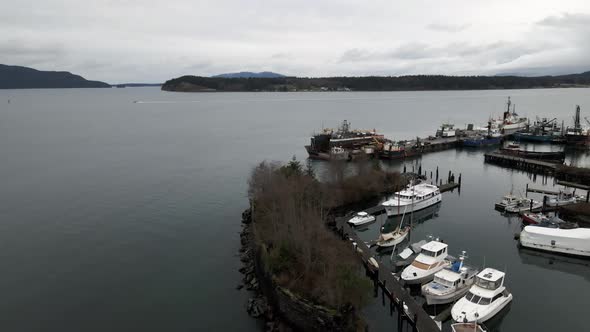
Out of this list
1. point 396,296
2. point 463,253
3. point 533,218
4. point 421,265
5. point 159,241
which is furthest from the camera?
point 533,218

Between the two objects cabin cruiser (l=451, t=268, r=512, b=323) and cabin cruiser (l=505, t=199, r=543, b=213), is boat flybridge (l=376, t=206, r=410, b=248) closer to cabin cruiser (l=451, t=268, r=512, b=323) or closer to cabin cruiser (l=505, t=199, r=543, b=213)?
cabin cruiser (l=451, t=268, r=512, b=323)

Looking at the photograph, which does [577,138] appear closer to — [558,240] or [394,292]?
[558,240]

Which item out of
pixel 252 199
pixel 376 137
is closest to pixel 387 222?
pixel 252 199

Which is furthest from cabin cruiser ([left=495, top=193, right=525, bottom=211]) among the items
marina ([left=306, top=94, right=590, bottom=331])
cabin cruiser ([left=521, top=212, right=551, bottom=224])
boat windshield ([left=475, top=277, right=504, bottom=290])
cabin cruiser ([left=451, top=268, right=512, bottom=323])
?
boat windshield ([left=475, top=277, right=504, bottom=290])

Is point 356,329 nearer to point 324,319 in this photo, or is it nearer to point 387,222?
point 324,319

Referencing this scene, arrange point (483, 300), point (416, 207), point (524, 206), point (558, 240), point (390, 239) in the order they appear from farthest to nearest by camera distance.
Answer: point (416, 207) → point (524, 206) → point (390, 239) → point (558, 240) → point (483, 300)

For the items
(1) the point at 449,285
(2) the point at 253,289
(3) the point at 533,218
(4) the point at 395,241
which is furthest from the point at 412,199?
(2) the point at 253,289

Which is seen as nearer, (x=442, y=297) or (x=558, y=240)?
(x=442, y=297)
